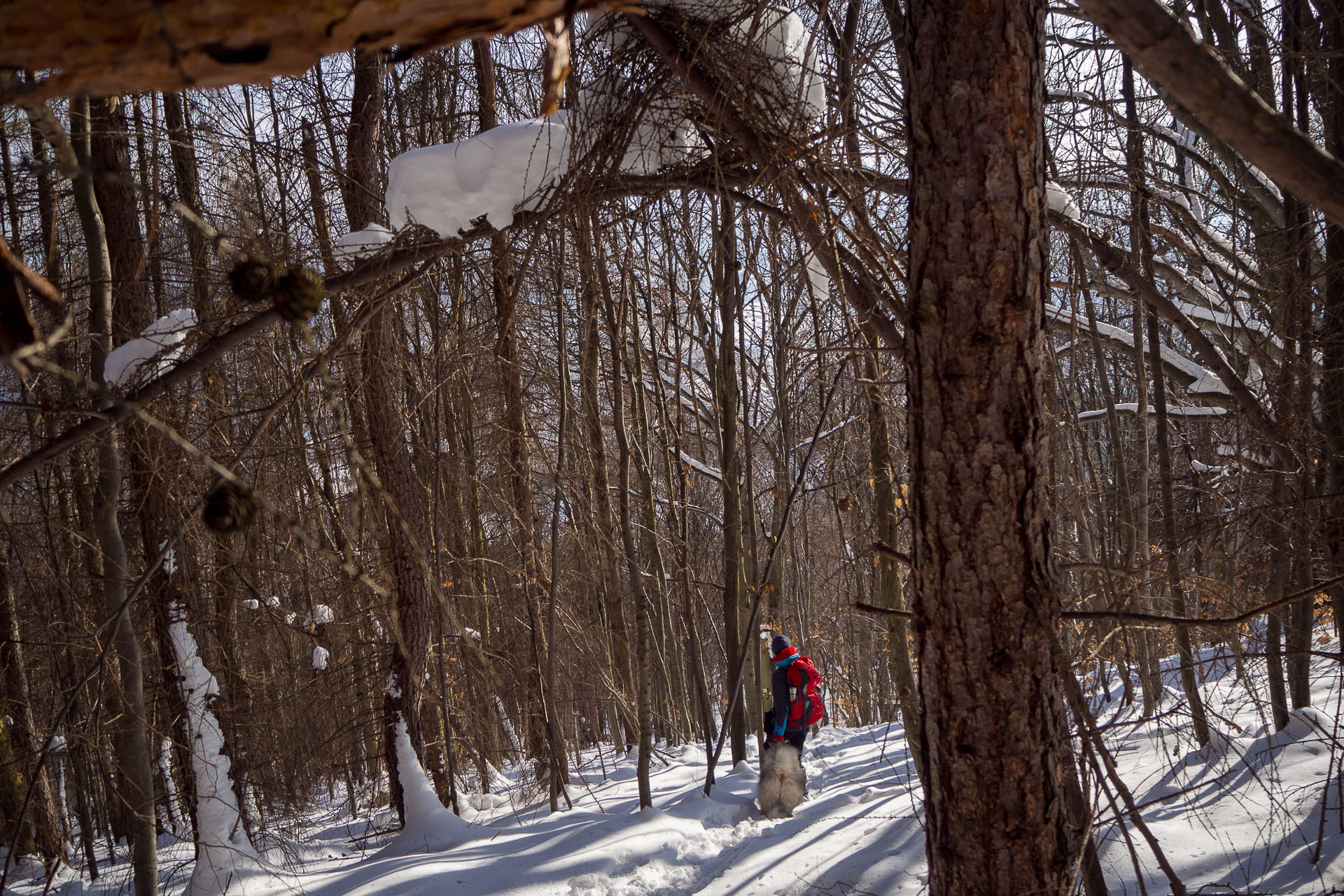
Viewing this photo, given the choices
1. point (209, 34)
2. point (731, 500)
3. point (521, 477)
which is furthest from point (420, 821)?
point (209, 34)

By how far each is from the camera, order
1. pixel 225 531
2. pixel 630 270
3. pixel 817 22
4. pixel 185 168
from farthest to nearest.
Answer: pixel 185 168
pixel 630 270
pixel 817 22
pixel 225 531

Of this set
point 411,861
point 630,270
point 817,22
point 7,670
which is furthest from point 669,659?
point 817,22

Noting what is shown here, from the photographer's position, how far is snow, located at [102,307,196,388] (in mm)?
3334

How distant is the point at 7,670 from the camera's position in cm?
867

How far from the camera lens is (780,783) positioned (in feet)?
19.7

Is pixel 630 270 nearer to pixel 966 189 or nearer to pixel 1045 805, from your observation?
pixel 966 189

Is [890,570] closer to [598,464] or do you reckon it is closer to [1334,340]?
[598,464]

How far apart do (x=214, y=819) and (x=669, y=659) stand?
11.8m

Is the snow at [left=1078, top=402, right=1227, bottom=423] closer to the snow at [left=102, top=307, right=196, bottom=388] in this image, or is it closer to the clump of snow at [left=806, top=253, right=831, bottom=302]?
the clump of snow at [left=806, top=253, right=831, bottom=302]

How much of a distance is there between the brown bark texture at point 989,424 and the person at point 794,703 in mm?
4629

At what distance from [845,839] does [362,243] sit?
4329 millimetres

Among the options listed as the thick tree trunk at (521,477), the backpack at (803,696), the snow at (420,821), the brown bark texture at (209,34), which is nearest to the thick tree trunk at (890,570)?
the backpack at (803,696)

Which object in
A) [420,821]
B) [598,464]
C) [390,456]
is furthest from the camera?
[390,456]

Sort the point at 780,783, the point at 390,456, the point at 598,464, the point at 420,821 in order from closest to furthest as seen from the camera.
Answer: the point at 420,821 → the point at 780,783 → the point at 598,464 → the point at 390,456
